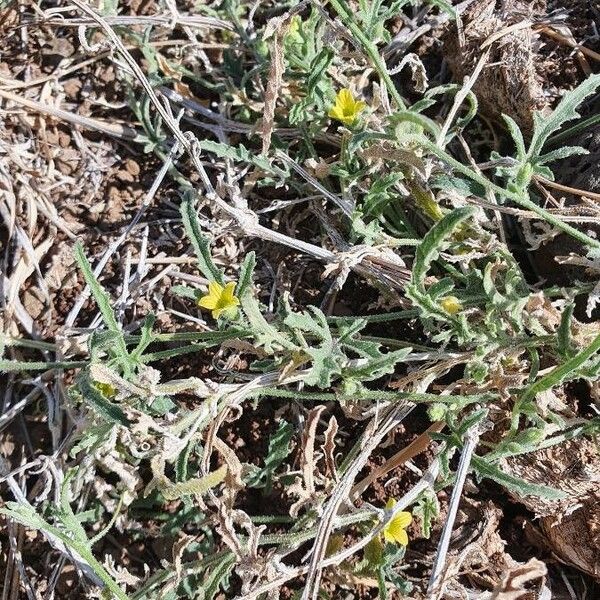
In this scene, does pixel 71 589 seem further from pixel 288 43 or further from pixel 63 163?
pixel 288 43

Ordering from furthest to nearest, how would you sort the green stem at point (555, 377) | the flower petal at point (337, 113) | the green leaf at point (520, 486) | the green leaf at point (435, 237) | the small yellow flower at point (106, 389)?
1. the flower petal at point (337, 113)
2. the small yellow flower at point (106, 389)
3. the green leaf at point (520, 486)
4. the green stem at point (555, 377)
5. the green leaf at point (435, 237)

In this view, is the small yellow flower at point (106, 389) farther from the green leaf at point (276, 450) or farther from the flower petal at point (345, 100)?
the flower petal at point (345, 100)

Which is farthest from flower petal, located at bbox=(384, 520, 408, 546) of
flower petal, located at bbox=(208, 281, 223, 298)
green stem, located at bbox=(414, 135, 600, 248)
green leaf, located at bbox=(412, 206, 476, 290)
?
green stem, located at bbox=(414, 135, 600, 248)

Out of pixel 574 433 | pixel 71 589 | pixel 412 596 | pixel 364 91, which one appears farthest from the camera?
pixel 364 91

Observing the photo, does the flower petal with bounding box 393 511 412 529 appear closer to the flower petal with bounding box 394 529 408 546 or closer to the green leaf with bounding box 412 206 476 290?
the flower petal with bounding box 394 529 408 546

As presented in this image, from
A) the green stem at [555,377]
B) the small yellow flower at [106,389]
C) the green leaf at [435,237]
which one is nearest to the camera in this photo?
the green leaf at [435,237]

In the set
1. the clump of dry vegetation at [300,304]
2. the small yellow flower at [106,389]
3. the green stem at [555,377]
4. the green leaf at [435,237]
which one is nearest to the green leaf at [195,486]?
the clump of dry vegetation at [300,304]

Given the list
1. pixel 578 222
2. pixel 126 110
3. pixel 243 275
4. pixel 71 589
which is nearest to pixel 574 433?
pixel 578 222
